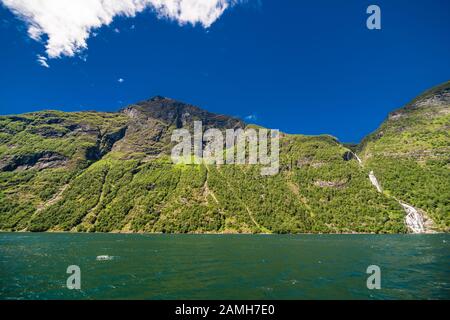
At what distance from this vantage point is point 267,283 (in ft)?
167

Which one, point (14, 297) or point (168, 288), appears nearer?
point (14, 297)

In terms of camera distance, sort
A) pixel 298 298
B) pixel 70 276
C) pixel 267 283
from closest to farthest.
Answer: pixel 298 298 < pixel 267 283 < pixel 70 276
